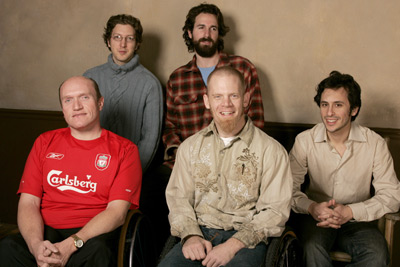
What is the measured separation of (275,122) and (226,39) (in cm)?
76

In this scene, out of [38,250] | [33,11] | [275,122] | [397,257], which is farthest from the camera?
[33,11]

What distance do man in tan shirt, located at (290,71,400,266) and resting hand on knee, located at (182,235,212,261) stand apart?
0.61 metres

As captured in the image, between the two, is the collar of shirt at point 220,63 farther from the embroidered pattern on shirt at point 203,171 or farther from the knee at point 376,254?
the knee at point 376,254

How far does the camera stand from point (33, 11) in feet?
12.1

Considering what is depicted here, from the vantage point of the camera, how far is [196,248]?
70.5 inches

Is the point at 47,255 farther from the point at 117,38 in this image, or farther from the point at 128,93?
the point at 117,38

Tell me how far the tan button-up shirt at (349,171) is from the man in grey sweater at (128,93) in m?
1.05

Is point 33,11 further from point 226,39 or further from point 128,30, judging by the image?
point 226,39

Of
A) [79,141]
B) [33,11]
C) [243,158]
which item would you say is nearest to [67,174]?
[79,141]

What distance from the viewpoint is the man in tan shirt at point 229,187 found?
1.82m

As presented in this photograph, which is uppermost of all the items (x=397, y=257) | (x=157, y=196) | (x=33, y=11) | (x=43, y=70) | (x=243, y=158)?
(x=33, y=11)

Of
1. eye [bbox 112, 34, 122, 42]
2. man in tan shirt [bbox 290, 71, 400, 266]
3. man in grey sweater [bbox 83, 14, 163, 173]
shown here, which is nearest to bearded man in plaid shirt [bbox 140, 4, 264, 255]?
man in grey sweater [bbox 83, 14, 163, 173]

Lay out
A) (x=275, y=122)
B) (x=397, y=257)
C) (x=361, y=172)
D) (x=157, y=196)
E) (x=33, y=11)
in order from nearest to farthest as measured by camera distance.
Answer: (x=361, y=172)
(x=157, y=196)
(x=397, y=257)
(x=275, y=122)
(x=33, y=11)

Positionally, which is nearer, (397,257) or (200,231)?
(200,231)
